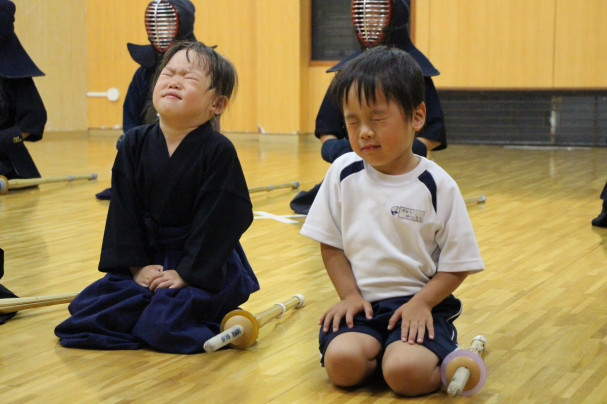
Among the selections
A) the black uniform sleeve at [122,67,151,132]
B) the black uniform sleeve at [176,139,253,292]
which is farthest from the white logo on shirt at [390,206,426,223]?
the black uniform sleeve at [122,67,151,132]

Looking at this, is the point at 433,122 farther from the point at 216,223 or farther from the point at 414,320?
the point at 414,320

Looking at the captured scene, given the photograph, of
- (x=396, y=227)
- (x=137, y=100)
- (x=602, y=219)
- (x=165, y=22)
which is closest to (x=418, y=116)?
(x=396, y=227)

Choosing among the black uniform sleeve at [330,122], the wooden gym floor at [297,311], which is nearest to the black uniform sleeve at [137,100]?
the wooden gym floor at [297,311]

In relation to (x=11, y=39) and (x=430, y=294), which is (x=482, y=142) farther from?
(x=430, y=294)

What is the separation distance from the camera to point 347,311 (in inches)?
74.6

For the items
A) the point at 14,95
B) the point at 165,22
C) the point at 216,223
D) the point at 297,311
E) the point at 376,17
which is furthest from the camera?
the point at 14,95

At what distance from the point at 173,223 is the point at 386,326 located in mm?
685

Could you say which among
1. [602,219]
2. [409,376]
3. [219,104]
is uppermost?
[219,104]

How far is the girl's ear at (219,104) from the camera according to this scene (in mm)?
2299

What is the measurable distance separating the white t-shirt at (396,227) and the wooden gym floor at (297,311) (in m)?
0.26

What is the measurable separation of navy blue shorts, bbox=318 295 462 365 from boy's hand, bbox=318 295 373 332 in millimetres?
15

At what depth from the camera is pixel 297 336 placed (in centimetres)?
228

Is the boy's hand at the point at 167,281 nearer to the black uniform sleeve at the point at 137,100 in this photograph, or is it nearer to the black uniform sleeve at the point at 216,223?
the black uniform sleeve at the point at 216,223

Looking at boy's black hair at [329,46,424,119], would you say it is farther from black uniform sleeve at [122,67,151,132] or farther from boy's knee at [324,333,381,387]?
black uniform sleeve at [122,67,151,132]
